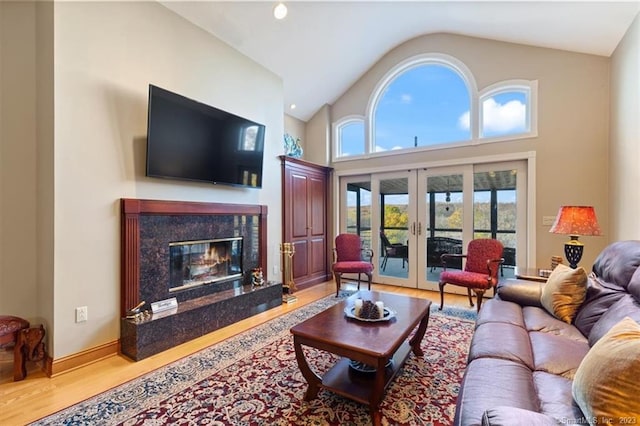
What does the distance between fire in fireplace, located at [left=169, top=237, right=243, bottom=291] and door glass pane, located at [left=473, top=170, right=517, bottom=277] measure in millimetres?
3517

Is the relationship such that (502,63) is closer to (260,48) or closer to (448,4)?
(448,4)

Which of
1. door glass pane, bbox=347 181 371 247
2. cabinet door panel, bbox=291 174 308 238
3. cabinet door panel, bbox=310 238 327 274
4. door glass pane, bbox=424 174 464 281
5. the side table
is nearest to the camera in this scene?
the side table

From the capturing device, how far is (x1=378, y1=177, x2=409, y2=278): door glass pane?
5.14 meters

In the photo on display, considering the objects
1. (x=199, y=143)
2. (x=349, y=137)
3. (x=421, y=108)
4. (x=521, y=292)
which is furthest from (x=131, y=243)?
(x=421, y=108)

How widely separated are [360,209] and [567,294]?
3.60 meters

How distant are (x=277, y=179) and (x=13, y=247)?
2992 millimetres

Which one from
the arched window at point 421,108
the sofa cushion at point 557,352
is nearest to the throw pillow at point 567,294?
the sofa cushion at point 557,352

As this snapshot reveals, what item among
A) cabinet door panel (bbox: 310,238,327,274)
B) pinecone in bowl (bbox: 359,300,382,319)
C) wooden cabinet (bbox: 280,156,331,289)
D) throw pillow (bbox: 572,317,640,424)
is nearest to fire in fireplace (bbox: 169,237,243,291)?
wooden cabinet (bbox: 280,156,331,289)

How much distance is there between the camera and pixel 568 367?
1577 millimetres

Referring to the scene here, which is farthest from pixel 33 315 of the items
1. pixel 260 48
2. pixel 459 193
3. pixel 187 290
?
pixel 459 193

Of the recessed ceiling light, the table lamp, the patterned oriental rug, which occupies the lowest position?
the patterned oriental rug

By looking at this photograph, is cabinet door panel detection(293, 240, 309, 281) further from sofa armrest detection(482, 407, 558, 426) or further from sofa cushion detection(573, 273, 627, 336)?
sofa armrest detection(482, 407, 558, 426)

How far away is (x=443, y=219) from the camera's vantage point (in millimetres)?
4793

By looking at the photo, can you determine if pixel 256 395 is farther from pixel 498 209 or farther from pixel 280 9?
pixel 498 209
